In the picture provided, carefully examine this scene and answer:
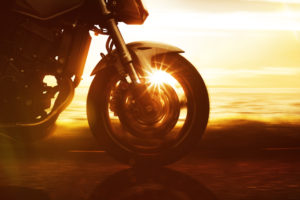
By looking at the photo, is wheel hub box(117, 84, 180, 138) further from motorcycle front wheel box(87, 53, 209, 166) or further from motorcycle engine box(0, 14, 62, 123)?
motorcycle engine box(0, 14, 62, 123)

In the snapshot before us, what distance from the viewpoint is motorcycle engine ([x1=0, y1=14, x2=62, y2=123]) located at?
3.56 m

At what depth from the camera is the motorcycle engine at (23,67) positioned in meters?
3.56

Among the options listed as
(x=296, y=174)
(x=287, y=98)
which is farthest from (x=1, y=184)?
(x=287, y=98)

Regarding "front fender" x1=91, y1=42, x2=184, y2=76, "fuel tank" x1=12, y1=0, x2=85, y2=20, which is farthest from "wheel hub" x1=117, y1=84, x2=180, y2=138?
"fuel tank" x1=12, y1=0, x2=85, y2=20

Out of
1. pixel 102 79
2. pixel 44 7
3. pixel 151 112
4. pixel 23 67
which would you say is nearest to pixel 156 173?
pixel 151 112

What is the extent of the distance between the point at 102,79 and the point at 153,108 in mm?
442

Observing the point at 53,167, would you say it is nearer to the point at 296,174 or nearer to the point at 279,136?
the point at 296,174

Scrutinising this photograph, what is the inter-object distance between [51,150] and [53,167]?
0.68 meters

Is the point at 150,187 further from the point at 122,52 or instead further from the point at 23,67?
the point at 23,67

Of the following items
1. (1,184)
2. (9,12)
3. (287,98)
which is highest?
(9,12)

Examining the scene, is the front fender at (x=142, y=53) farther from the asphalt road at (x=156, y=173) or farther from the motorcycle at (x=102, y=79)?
the asphalt road at (x=156, y=173)

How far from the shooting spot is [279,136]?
18.1ft

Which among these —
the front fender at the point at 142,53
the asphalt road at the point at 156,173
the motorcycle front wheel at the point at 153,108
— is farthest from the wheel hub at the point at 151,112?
the asphalt road at the point at 156,173

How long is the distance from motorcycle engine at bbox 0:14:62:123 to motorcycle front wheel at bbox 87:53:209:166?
419 millimetres
